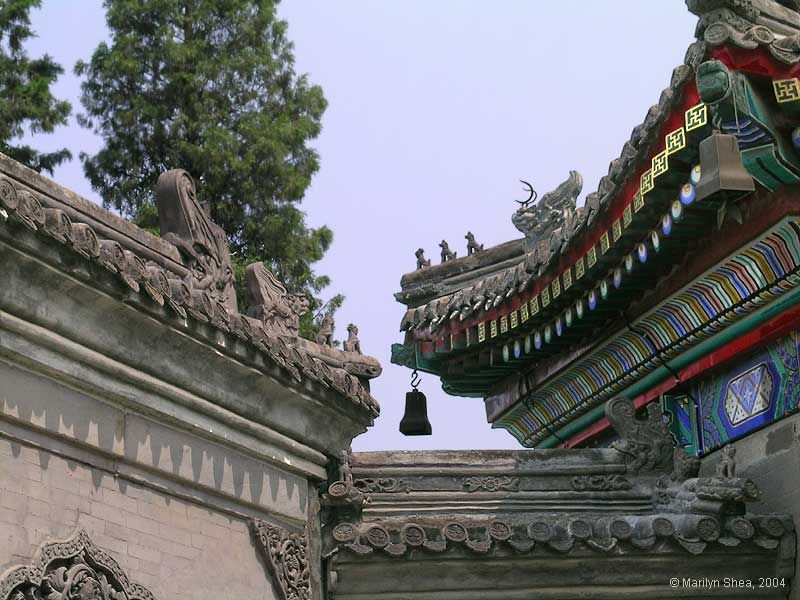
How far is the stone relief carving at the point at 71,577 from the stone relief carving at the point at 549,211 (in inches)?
240

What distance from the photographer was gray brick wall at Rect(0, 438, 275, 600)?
18.8 feet

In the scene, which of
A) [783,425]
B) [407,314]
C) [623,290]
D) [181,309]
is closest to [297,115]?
[407,314]

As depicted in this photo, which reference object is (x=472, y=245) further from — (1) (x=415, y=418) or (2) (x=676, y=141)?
(2) (x=676, y=141)

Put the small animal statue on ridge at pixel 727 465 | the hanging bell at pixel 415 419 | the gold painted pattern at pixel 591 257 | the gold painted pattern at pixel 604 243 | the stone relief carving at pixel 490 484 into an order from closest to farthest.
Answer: the small animal statue on ridge at pixel 727 465 < the stone relief carving at pixel 490 484 < the gold painted pattern at pixel 604 243 < the gold painted pattern at pixel 591 257 < the hanging bell at pixel 415 419

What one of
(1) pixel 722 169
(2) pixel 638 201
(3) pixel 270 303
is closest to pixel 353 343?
(3) pixel 270 303

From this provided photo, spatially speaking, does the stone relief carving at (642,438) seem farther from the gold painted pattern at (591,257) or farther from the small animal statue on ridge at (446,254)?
the small animal statue on ridge at (446,254)

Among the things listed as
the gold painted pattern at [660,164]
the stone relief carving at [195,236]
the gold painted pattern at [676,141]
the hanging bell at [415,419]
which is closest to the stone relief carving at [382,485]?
the stone relief carving at [195,236]

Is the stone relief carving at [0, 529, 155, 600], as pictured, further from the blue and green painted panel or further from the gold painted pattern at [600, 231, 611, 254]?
the blue and green painted panel

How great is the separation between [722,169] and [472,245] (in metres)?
6.01

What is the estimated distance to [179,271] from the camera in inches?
285

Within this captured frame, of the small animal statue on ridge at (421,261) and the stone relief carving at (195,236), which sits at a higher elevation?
the small animal statue on ridge at (421,261)

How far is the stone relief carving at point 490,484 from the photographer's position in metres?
8.93

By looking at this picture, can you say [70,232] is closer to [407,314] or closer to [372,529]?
[372,529]

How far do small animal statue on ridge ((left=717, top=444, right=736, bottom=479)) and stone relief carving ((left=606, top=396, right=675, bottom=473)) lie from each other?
550 millimetres
